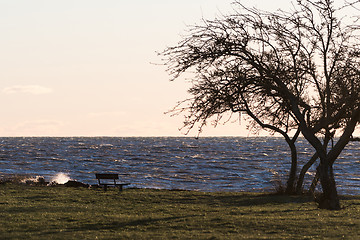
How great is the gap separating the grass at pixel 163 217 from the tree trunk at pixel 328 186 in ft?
1.95

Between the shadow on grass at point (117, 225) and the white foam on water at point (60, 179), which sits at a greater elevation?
the shadow on grass at point (117, 225)

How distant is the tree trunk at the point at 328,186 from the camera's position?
2131 cm

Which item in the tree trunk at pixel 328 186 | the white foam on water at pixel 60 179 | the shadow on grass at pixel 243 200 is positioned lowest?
the white foam on water at pixel 60 179

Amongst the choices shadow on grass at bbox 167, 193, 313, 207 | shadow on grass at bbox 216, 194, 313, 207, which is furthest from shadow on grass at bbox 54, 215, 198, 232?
shadow on grass at bbox 216, 194, 313, 207

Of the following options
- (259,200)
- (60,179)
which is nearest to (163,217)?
(259,200)

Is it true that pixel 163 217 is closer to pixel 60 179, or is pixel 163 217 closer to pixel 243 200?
pixel 243 200

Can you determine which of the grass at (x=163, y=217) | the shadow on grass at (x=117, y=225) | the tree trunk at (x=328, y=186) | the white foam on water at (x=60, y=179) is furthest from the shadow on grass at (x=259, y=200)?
the white foam on water at (x=60, y=179)

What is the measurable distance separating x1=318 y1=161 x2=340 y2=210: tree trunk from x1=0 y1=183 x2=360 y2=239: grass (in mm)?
594

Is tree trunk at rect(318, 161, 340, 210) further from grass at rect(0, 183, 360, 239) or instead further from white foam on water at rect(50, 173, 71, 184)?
white foam on water at rect(50, 173, 71, 184)

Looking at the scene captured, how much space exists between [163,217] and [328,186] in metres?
6.76

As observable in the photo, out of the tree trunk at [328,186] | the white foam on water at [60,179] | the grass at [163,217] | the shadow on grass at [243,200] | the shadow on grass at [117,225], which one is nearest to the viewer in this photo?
the grass at [163,217]

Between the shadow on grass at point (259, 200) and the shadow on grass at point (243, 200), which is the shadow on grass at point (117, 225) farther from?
the shadow on grass at point (259, 200)

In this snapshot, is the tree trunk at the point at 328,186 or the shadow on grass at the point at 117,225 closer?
the shadow on grass at the point at 117,225

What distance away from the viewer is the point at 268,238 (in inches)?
565
